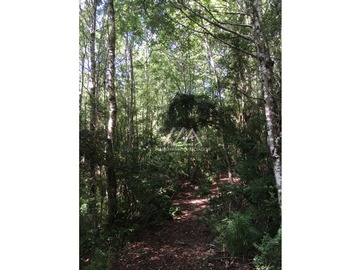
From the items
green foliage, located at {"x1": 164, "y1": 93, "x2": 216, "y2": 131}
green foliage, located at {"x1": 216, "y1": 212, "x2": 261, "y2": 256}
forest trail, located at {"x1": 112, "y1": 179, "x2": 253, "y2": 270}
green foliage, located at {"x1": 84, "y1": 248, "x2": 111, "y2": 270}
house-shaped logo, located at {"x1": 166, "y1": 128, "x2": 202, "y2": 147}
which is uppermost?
green foliage, located at {"x1": 164, "y1": 93, "x2": 216, "y2": 131}

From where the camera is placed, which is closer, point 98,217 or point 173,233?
point 98,217

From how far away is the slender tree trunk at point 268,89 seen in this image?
84.1 inches

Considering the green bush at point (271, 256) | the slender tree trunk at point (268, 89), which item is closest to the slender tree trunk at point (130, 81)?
the slender tree trunk at point (268, 89)

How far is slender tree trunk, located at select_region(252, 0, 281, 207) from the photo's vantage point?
2.14 m

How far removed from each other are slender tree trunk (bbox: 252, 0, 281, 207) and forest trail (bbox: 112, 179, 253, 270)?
106 centimetres

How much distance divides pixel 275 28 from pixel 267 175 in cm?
156

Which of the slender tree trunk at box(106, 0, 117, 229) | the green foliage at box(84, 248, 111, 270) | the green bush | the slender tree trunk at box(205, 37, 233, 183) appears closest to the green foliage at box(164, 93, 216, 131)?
the slender tree trunk at box(205, 37, 233, 183)

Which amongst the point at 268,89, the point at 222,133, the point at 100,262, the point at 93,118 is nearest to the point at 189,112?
the point at 222,133

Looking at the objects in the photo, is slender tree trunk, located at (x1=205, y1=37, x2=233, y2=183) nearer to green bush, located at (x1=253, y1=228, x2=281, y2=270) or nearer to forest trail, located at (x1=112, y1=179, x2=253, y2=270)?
forest trail, located at (x1=112, y1=179, x2=253, y2=270)

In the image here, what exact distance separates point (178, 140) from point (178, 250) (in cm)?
172
